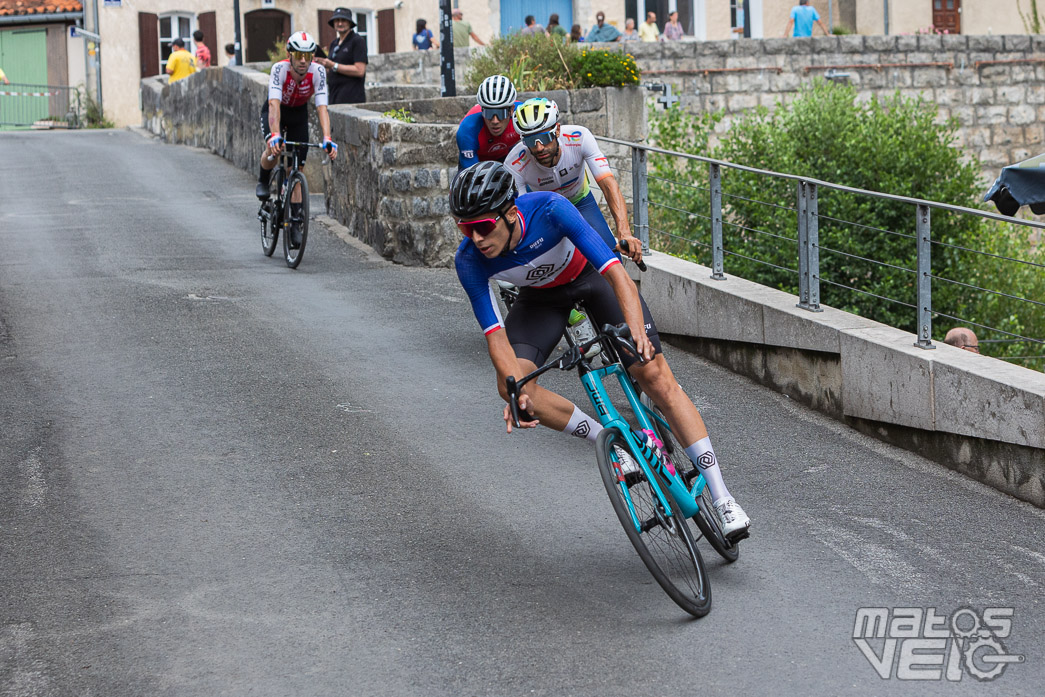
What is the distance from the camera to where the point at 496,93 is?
8.51 metres

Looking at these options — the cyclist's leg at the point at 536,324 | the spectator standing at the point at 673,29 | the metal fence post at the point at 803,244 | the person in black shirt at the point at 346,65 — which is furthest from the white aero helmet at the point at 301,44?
the spectator standing at the point at 673,29

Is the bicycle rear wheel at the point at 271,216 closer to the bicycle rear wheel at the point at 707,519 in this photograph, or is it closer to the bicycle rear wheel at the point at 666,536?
the bicycle rear wheel at the point at 707,519

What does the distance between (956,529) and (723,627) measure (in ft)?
5.58

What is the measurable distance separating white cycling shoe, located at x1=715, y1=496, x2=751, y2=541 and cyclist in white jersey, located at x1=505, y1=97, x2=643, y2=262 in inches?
93.3

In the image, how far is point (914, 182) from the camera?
1908 cm

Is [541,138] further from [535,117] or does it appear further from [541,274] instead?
[541,274]

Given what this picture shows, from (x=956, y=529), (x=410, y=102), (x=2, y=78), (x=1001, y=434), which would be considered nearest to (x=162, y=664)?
(x=956, y=529)

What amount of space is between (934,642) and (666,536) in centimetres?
101

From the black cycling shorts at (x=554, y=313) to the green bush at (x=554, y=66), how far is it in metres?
10.8

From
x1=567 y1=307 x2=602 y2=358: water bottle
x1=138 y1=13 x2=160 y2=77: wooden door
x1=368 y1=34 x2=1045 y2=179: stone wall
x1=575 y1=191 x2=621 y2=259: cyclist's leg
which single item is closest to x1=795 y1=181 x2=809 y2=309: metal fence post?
x1=575 y1=191 x2=621 y2=259: cyclist's leg

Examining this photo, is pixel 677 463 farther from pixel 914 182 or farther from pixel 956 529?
pixel 914 182

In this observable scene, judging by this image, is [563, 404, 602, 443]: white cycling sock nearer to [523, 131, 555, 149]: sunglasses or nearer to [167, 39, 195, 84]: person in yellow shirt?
[523, 131, 555, 149]: sunglasses

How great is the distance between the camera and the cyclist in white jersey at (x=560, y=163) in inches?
292

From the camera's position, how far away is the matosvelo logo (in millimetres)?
4590
